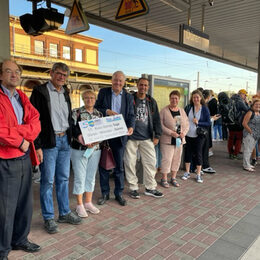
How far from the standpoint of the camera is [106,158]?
3.59m

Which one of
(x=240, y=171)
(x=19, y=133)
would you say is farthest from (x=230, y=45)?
(x=19, y=133)

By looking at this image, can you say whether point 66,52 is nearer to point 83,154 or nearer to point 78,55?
point 78,55

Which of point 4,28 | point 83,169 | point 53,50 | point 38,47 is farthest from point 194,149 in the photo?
point 53,50

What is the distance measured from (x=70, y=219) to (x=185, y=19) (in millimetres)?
7181

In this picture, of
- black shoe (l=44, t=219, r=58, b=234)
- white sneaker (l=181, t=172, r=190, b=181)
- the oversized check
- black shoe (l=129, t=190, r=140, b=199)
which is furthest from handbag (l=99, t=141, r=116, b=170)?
white sneaker (l=181, t=172, r=190, b=181)

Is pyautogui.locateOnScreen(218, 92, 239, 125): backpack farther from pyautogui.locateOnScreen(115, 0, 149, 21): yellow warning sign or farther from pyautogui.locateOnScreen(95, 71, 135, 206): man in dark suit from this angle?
pyautogui.locateOnScreen(95, 71, 135, 206): man in dark suit

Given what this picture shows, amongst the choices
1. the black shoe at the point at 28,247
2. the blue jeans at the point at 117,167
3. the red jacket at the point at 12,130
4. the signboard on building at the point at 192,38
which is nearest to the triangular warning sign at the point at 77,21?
the signboard on building at the point at 192,38

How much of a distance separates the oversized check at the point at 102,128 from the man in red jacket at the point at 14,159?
768 mm

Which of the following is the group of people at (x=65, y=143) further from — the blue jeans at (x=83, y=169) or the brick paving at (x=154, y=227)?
the brick paving at (x=154, y=227)

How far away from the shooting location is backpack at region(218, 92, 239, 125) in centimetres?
693

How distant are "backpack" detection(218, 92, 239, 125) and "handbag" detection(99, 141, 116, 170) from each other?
4462 mm

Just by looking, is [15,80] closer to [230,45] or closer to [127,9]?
[127,9]

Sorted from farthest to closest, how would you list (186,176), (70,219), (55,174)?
(186,176), (70,219), (55,174)

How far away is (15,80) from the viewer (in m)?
2.36
